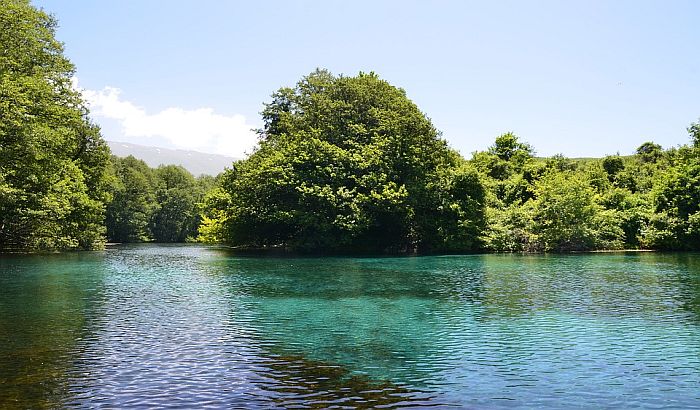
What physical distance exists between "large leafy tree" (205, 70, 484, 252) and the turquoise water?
24.5m

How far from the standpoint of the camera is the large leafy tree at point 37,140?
41625 millimetres

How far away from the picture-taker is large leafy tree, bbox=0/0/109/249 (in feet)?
137

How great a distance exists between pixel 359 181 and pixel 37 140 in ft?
91.0

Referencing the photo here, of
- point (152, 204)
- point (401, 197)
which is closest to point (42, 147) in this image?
point (401, 197)

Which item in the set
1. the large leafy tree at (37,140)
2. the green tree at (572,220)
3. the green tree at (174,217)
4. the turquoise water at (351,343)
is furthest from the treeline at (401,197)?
the green tree at (174,217)

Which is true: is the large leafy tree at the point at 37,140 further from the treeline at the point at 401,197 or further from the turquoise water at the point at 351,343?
the treeline at the point at 401,197

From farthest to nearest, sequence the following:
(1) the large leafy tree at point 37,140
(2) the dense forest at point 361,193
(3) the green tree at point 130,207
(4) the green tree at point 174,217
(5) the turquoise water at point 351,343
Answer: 1. (4) the green tree at point 174,217
2. (3) the green tree at point 130,207
3. (2) the dense forest at point 361,193
4. (1) the large leafy tree at point 37,140
5. (5) the turquoise water at point 351,343

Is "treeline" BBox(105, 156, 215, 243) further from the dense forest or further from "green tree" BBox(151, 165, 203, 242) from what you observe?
the dense forest

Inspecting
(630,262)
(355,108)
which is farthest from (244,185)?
(630,262)

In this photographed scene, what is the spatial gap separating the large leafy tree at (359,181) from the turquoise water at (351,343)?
80.3 feet

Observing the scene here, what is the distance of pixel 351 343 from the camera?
648 inches

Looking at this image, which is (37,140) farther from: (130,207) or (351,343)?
(130,207)

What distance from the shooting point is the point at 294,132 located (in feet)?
208

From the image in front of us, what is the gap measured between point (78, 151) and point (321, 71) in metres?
29.5
